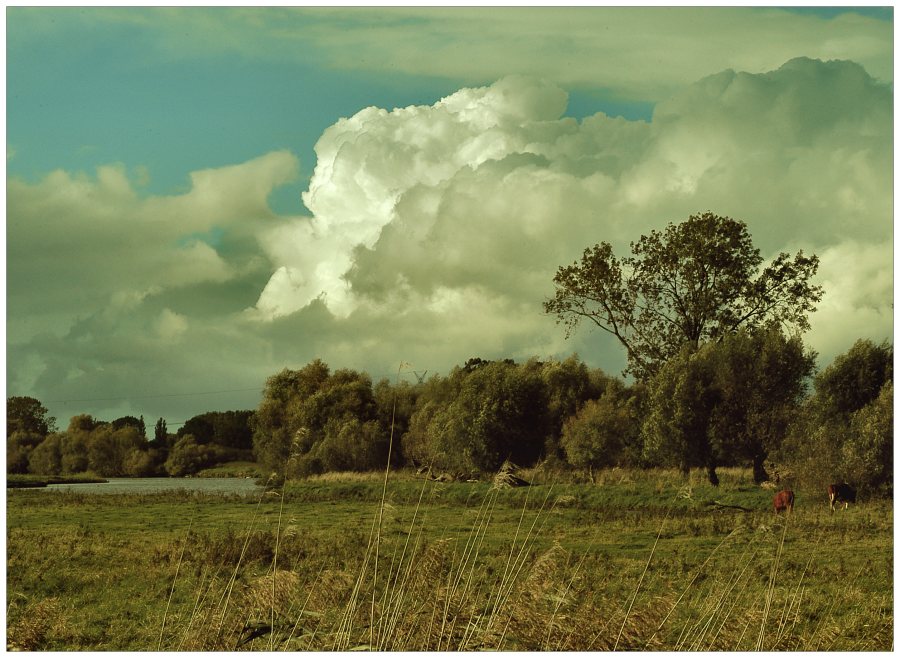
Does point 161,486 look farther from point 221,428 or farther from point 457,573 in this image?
point 457,573

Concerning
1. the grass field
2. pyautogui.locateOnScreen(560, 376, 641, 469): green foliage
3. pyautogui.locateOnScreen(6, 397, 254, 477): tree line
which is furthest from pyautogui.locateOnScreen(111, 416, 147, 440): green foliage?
pyautogui.locateOnScreen(560, 376, 641, 469): green foliage

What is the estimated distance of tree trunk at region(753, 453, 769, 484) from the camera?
131ft

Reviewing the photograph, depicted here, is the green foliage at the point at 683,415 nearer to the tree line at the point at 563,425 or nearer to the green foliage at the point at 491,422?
the tree line at the point at 563,425

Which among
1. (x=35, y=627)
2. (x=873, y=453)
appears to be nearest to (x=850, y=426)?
(x=873, y=453)

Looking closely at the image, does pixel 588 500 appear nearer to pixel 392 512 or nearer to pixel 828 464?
pixel 828 464

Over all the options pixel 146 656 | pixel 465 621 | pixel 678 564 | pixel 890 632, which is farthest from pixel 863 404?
pixel 146 656

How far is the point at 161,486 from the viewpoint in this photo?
1822 inches

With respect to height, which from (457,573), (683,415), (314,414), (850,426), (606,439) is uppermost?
(314,414)

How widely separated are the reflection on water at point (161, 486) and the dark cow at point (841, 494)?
24.6 metres

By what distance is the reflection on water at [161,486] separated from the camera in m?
44.0

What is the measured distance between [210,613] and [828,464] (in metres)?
27.6

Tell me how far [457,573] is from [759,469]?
30.5m

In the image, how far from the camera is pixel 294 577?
37.3ft

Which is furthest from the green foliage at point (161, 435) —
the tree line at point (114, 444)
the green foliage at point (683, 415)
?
the green foliage at point (683, 415)
